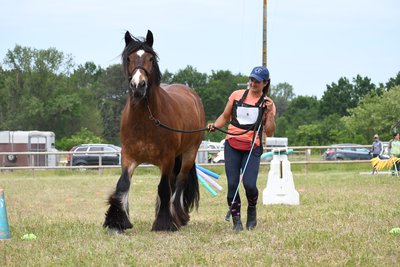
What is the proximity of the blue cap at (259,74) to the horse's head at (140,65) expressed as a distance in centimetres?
118

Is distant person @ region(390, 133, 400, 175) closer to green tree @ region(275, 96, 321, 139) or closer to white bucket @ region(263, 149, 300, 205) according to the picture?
white bucket @ region(263, 149, 300, 205)

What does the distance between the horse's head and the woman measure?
1023mm

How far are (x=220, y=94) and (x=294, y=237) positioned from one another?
8773 centimetres

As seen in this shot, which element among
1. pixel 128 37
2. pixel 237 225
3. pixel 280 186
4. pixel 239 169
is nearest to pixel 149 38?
pixel 128 37

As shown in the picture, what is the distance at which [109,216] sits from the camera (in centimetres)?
834

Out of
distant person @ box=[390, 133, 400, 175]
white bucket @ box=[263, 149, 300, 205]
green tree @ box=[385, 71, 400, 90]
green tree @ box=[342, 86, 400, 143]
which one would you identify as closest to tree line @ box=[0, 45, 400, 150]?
green tree @ box=[342, 86, 400, 143]

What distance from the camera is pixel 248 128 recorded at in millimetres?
8422

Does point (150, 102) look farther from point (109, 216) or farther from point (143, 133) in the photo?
point (109, 216)

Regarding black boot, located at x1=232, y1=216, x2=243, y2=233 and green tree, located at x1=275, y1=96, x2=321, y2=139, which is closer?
black boot, located at x1=232, y1=216, x2=243, y2=233

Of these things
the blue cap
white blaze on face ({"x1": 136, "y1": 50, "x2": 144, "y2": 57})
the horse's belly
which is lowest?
the horse's belly

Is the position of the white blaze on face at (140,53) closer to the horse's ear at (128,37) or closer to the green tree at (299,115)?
the horse's ear at (128,37)

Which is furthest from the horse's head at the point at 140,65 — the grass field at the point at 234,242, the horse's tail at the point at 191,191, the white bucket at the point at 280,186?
the white bucket at the point at 280,186

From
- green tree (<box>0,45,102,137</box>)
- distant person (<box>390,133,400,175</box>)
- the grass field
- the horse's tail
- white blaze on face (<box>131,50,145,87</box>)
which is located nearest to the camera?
the grass field

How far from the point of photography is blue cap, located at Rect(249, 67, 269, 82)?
27.0ft
